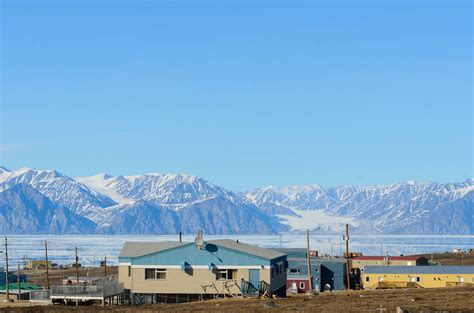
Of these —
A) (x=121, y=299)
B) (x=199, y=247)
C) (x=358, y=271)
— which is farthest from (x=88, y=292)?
(x=358, y=271)

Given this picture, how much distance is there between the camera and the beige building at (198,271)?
82375 mm

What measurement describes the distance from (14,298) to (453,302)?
49.7 metres

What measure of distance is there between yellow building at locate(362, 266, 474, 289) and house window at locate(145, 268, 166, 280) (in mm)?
43758

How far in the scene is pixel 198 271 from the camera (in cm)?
8306

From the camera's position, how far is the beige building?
82.4 m

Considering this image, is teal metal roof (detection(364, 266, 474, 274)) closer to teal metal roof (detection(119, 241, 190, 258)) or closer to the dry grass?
the dry grass

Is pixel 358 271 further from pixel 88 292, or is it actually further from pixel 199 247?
pixel 88 292

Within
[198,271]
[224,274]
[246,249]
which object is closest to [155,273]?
[198,271]

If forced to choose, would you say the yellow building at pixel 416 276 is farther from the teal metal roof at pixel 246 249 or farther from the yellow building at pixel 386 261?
the teal metal roof at pixel 246 249

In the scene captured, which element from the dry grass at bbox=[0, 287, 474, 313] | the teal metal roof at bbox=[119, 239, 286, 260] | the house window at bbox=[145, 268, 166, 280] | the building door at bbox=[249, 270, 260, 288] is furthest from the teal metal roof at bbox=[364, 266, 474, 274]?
the house window at bbox=[145, 268, 166, 280]

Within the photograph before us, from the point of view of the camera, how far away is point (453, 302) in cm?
6844

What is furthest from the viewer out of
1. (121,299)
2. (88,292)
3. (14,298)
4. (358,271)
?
(358,271)

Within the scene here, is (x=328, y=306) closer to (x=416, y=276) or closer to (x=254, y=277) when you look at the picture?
(x=254, y=277)

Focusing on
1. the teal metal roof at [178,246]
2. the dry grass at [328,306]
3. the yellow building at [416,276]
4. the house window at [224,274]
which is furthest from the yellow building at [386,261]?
the dry grass at [328,306]
